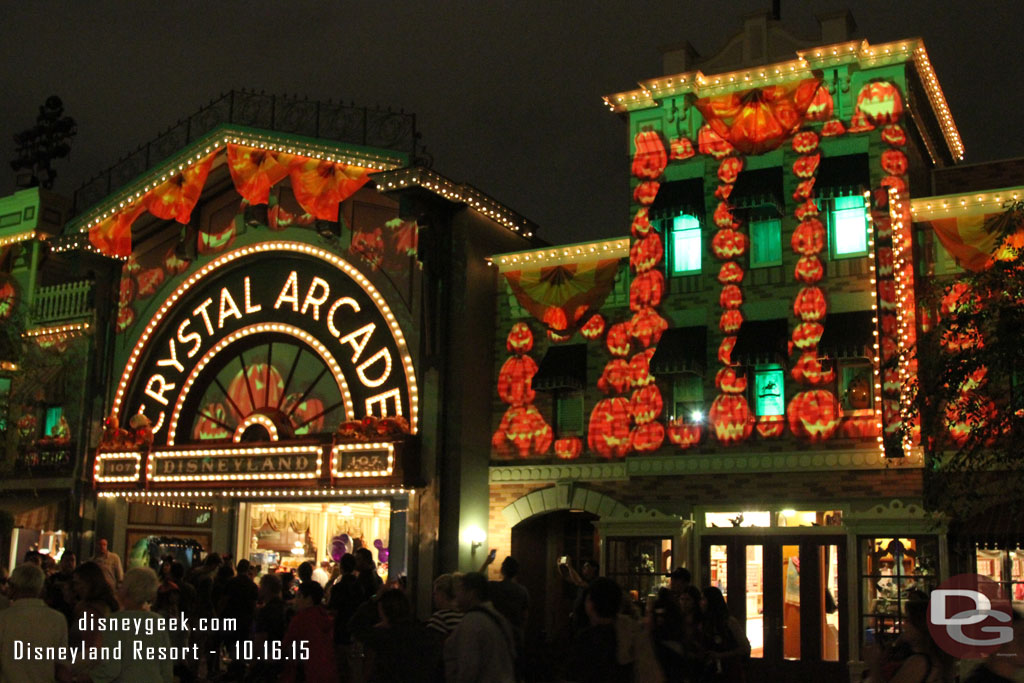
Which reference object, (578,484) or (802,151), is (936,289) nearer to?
(802,151)

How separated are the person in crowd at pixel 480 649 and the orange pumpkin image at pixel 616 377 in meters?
12.8

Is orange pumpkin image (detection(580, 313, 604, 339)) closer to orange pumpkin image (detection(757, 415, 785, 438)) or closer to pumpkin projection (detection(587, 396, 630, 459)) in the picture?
pumpkin projection (detection(587, 396, 630, 459))

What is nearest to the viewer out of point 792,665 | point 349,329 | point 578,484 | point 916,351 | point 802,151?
point 916,351

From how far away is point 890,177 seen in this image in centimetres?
1898

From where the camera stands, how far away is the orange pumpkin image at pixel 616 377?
20891mm

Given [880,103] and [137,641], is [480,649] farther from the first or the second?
[880,103]

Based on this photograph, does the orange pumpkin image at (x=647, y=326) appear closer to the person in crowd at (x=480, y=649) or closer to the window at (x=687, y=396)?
the window at (x=687, y=396)

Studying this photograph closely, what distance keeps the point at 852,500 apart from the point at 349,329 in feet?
33.3

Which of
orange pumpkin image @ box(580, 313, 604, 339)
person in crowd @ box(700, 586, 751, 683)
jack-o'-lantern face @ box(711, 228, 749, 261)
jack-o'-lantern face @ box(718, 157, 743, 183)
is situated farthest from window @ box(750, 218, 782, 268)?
person in crowd @ box(700, 586, 751, 683)

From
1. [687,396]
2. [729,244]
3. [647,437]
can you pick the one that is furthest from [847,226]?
[647,437]

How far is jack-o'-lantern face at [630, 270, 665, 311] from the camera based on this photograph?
20625 mm

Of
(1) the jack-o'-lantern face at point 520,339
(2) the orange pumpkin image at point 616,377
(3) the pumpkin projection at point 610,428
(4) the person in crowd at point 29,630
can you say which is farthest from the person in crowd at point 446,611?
(1) the jack-o'-lantern face at point 520,339

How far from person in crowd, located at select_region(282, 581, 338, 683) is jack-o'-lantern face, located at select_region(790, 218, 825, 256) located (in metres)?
12.1

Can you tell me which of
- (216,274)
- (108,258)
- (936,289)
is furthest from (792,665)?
(108,258)
